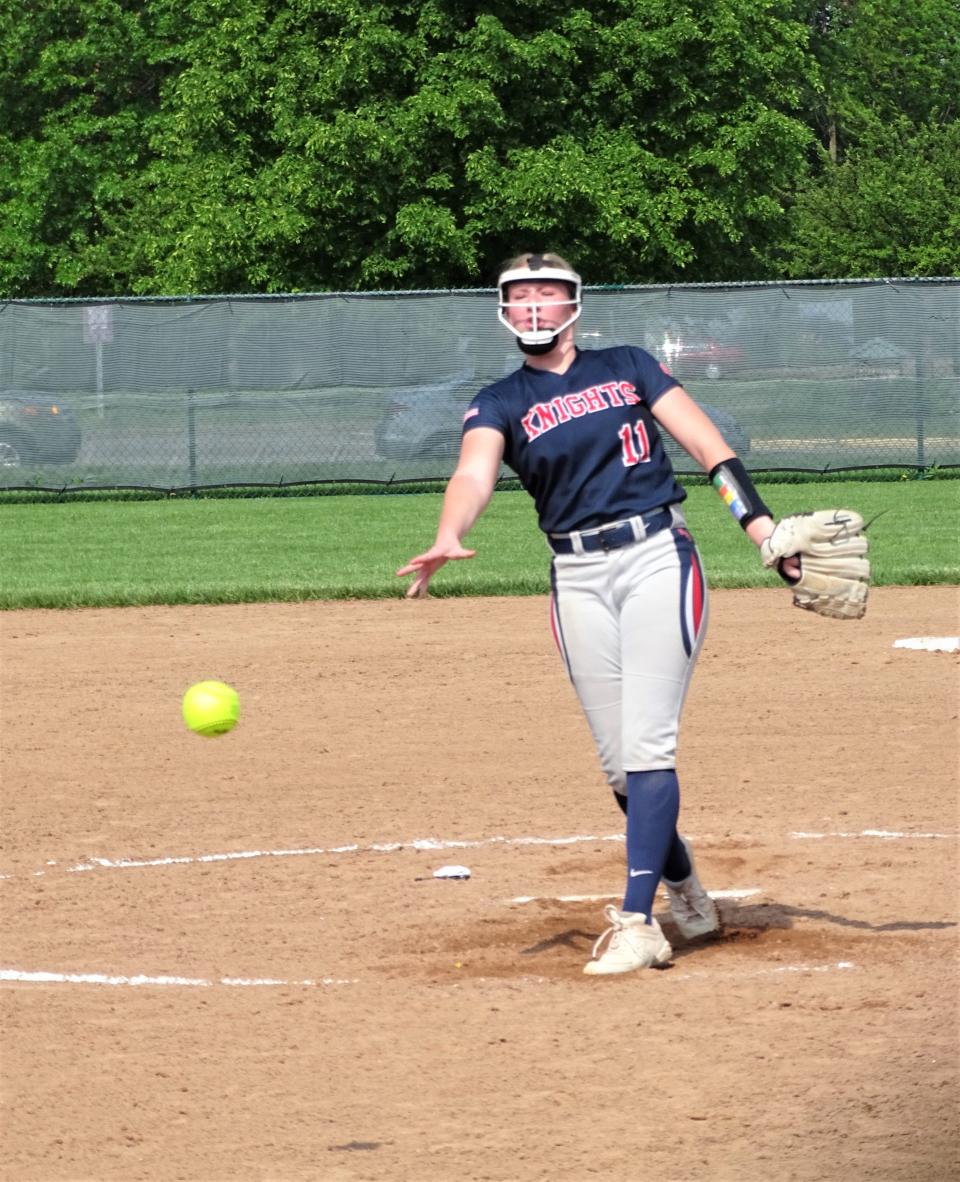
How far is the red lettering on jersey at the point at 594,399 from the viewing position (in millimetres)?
4707

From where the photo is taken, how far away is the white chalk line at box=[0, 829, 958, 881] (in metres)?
6.11

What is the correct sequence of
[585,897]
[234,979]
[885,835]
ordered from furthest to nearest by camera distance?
[885,835] → [585,897] → [234,979]

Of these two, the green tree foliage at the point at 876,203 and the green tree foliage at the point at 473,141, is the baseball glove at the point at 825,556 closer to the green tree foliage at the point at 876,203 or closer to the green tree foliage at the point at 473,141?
the green tree foliage at the point at 473,141

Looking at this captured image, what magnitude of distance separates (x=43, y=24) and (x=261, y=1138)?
34003 millimetres

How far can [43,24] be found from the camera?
113 ft

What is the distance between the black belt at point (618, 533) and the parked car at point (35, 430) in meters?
14.7

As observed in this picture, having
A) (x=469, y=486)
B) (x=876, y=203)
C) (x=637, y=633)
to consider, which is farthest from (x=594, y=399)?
(x=876, y=203)

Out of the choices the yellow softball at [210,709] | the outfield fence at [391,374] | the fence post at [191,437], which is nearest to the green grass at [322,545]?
the fence post at [191,437]

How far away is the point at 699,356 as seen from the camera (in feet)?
62.8

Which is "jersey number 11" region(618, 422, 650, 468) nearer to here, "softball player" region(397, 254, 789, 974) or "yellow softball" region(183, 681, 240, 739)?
"softball player" region(397, 254, 789, 974)

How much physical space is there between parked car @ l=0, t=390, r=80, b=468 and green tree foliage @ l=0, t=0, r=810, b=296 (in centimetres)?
642

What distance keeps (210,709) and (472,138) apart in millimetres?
19943

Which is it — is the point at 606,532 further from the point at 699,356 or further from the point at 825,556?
the point at 699,356

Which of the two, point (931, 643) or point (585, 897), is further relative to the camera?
point (931, 643)
